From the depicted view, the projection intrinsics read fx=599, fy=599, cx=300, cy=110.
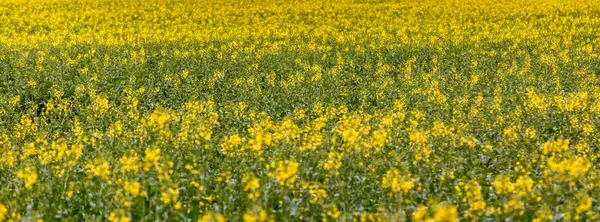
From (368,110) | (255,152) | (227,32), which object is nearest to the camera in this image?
(255,152)

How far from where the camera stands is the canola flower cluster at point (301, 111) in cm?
552

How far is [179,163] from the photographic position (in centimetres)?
677

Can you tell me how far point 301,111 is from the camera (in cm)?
898

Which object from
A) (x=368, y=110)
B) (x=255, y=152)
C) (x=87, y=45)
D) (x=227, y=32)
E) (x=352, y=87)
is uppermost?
(x=227, y=32)

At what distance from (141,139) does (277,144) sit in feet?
5.47

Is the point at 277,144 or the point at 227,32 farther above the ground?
the point at 227,32

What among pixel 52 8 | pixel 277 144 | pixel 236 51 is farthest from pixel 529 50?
pixel 52 8

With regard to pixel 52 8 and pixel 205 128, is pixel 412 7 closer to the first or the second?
pixel 52 8

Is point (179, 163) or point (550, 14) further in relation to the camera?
point (550, 14)

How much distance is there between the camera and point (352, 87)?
1294 cm

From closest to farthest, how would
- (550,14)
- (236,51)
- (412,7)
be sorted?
(236,51) → (550,14) → (412,7)

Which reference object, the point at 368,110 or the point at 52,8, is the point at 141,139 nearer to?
the point at 368,110

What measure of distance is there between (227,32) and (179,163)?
15925mm

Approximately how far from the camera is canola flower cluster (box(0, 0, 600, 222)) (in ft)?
18.1
